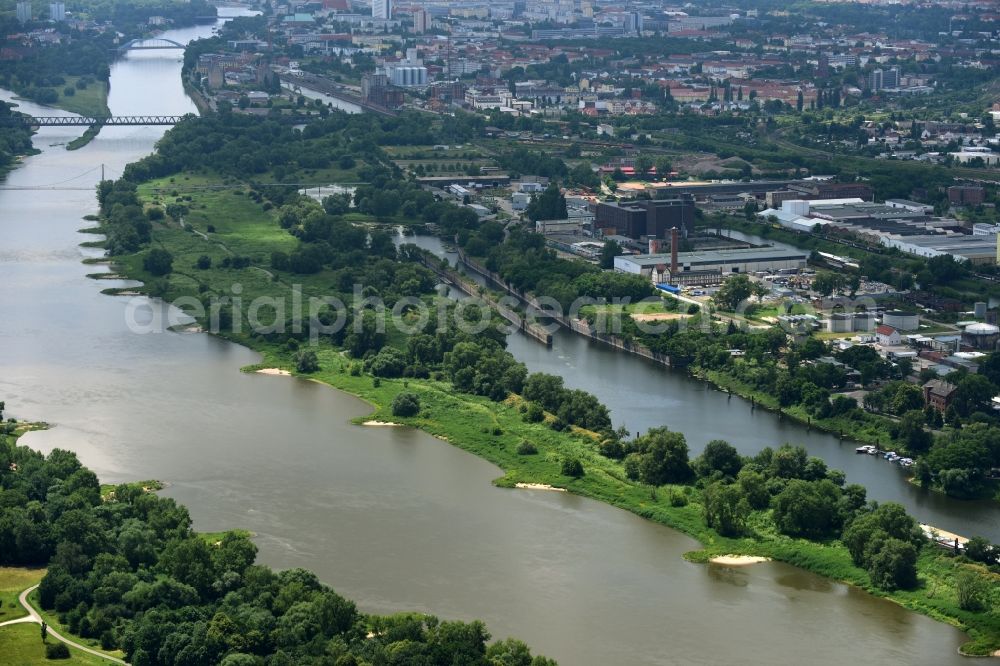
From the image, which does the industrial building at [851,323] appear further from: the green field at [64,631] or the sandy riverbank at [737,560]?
the green field at [64,631]

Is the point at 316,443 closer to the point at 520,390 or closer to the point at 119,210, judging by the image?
the point at 520,390

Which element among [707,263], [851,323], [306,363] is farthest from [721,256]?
[306,363]

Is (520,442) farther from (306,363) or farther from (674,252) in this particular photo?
(674,252)

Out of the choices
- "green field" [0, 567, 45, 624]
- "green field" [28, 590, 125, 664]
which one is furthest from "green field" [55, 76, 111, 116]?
"green field" [28, 590, 125, 664]

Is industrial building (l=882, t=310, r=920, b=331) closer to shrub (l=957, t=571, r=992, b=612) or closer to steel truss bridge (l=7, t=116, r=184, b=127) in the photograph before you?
shrub (l=957, t=571, r=992, b=612)

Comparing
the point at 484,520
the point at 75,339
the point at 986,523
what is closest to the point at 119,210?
the point at 75,339

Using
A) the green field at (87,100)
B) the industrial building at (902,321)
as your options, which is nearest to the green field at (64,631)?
the industrial building at (902,321)
